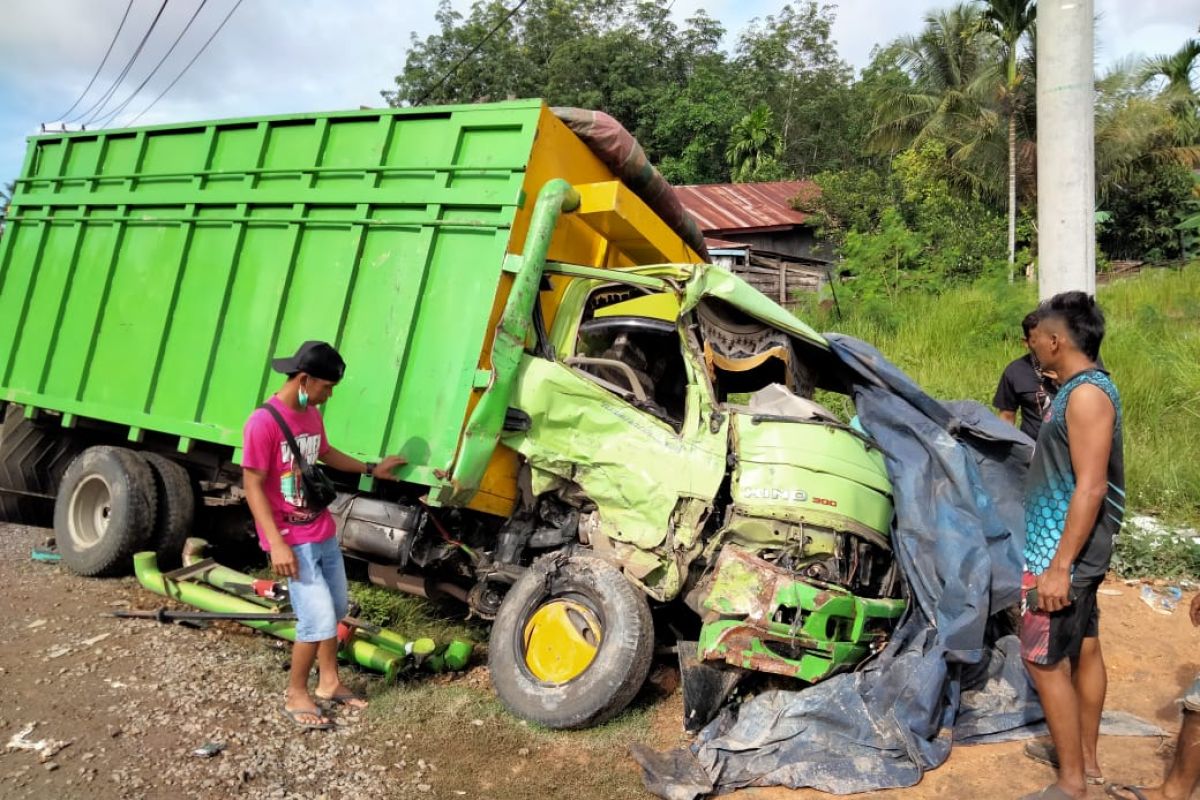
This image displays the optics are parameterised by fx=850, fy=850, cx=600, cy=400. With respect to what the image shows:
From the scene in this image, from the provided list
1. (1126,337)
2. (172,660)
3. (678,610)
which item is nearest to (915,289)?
(1126,337)

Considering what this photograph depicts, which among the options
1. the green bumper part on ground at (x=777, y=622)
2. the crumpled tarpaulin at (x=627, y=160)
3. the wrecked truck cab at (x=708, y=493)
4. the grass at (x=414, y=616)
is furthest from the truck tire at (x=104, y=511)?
the green bumper part on ground at (x=777, y=622)

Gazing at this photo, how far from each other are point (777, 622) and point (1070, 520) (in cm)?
128

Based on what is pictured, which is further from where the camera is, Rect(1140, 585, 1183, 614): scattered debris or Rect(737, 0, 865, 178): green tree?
Rect(737, 0, 865, 178): green tree

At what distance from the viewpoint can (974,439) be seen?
15.3 ft

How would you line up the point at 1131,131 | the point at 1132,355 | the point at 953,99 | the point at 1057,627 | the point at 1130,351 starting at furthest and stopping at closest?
the point at 953,99, the point at 1131,131, the point at 1130,351, the point at 1132,355, the point at 1057,627

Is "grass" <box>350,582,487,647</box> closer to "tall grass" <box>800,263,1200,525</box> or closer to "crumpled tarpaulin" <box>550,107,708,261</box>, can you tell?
"crumpled tarpaulin" <box>550,107,708,261</box>

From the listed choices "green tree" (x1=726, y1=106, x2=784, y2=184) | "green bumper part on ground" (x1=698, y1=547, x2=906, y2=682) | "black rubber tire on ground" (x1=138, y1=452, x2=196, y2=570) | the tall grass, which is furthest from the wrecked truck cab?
"green tree" (x1=726, y1=106, x2=784, y2=184)

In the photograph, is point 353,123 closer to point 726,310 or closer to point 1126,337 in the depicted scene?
point 726,310

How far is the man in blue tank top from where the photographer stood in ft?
9.60

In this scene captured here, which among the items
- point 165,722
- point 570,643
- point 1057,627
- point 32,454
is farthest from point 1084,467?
point 32,454

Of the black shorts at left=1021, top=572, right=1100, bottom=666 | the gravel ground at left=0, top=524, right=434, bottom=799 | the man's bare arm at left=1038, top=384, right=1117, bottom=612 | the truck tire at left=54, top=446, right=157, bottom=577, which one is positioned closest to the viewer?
the man's bare arm at left=1038, top=384, right=1117, bottom=612

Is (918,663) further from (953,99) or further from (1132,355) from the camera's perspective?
(953,99)

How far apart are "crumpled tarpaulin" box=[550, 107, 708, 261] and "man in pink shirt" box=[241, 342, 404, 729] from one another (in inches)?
84.6

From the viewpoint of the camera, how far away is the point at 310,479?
3.83 meters
